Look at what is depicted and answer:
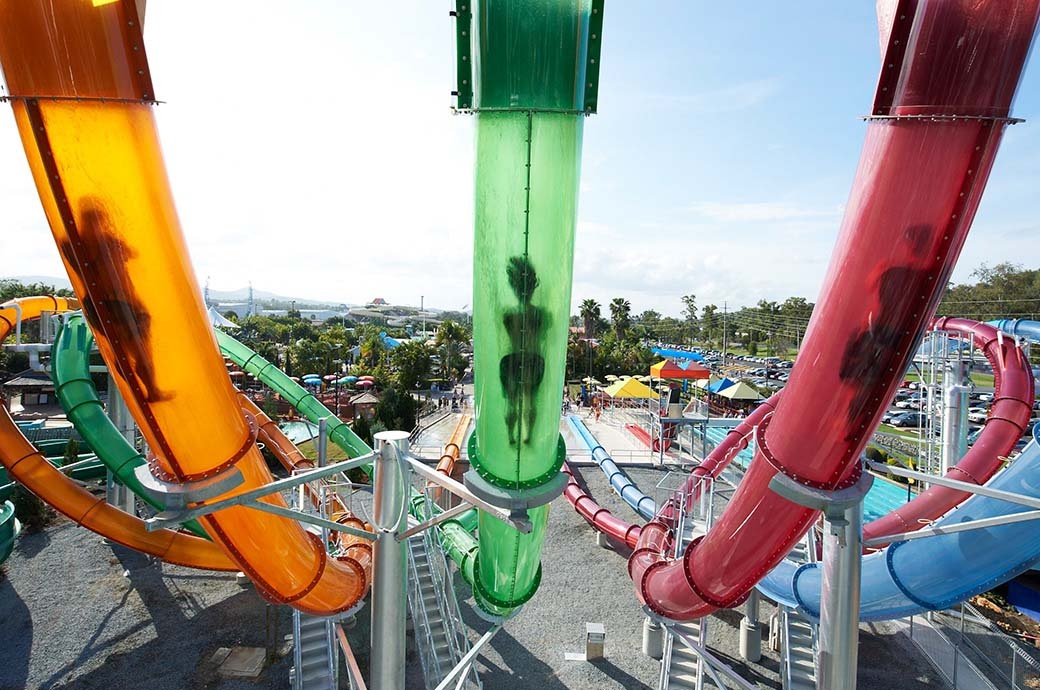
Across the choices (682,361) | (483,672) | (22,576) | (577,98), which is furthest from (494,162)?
(682,361)

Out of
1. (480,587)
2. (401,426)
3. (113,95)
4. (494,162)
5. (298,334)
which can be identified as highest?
(113,95)

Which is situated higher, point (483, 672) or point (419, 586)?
point (419, 586)

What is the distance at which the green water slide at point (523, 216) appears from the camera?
3.57 metres

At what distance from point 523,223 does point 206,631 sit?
10763mm

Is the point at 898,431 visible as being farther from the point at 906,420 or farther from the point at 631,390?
the point at 631,390

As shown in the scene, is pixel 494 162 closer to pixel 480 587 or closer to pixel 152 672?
pixel 480 587

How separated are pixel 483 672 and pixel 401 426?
15326 millimetres

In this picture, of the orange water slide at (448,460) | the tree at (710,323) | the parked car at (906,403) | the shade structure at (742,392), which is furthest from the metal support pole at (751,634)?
the tree at (710,323)

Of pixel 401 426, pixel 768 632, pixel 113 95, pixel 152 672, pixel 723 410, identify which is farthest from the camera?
pixel 723 410

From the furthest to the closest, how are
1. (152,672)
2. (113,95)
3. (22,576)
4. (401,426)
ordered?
(401,426)
(22,576)
(152,672)
(113,95)

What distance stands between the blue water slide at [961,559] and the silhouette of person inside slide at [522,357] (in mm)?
4371

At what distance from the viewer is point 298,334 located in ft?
217

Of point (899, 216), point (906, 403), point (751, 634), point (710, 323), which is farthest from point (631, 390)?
point (710, 323)

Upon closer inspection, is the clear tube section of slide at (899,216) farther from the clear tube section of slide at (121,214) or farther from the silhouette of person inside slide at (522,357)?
the clear tube section of slide at (121,214)
